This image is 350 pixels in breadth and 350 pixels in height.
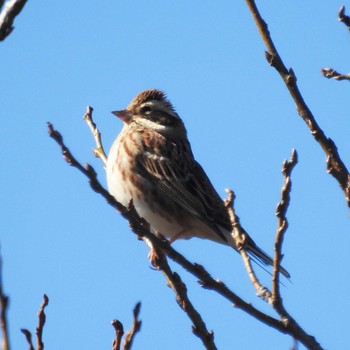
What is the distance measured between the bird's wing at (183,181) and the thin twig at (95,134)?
3.60 feet

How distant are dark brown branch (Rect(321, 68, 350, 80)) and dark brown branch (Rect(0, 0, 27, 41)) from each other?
204 centimetres

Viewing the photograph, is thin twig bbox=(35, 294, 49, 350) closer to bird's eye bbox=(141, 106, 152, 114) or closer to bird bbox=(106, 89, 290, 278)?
bird bbox=(106, 89, 290, 278)

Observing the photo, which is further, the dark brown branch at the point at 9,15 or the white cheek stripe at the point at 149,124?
the white cheek stripe at the point at 149,124

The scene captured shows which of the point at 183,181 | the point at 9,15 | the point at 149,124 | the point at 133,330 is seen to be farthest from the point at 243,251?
the point at 149,124

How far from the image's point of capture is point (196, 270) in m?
3.66

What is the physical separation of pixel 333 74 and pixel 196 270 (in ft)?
4.84

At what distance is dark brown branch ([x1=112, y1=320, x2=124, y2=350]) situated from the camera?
11.6 ft

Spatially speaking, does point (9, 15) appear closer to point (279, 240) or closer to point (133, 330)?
point (279, 240)

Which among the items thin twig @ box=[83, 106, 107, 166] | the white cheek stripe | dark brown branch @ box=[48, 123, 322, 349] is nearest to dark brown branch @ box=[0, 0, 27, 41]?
dark brown branch @ box=[48, 123, 322, 349]

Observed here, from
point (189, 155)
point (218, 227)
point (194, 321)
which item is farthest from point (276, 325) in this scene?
point (189, 155)

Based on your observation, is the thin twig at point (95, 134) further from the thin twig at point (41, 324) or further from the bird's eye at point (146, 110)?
the thin twig at point (41, 324)

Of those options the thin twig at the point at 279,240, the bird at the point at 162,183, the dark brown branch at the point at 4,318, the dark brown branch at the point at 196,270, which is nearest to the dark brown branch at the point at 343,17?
the thin twig at the point at 279,240

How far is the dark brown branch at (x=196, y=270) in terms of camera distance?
335cm

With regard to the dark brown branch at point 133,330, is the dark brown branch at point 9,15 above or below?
above
